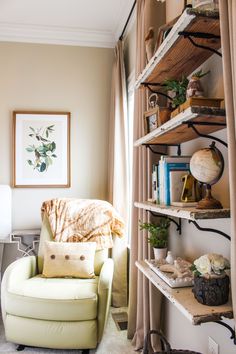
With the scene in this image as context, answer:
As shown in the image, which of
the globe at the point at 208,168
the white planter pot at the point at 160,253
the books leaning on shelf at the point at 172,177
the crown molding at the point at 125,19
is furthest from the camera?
the crown molding at the point at 125,19

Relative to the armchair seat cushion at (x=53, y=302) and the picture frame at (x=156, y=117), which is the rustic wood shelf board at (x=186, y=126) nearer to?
the picture frame at (x=156, y=117)

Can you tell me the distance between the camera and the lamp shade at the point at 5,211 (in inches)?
123

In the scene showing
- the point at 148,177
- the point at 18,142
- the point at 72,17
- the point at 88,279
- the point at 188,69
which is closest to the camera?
the point at 188,69

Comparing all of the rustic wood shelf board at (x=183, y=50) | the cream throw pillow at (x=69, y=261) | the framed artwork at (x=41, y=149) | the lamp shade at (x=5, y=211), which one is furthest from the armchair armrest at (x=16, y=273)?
the rustic wood shelf board at (x=183, y=50)

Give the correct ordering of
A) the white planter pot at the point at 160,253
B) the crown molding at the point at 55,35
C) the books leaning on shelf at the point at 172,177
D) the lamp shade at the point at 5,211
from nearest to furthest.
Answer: the books leaning on shelf at the point at 172,177
the white planter pot at the point at 160,253
the lamp shade at the point at 5,211
the crown molding at the point at 55,35

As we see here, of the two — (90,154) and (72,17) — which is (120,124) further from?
(72,17)

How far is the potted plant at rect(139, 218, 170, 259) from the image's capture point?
1.97m

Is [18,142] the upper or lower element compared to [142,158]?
upper

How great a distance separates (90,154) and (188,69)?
1.99 metres

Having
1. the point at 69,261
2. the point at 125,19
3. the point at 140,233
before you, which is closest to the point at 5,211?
the point at 69,261

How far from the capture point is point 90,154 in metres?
3.57

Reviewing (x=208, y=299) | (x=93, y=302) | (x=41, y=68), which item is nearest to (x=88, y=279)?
(x=93, y=302)

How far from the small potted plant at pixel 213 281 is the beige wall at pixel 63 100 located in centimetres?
235

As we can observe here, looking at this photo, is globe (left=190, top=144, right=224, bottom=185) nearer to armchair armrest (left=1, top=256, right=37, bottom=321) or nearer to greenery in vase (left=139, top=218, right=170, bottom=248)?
greenery in vase (left=139, top=218, right=170, bottom=248)
